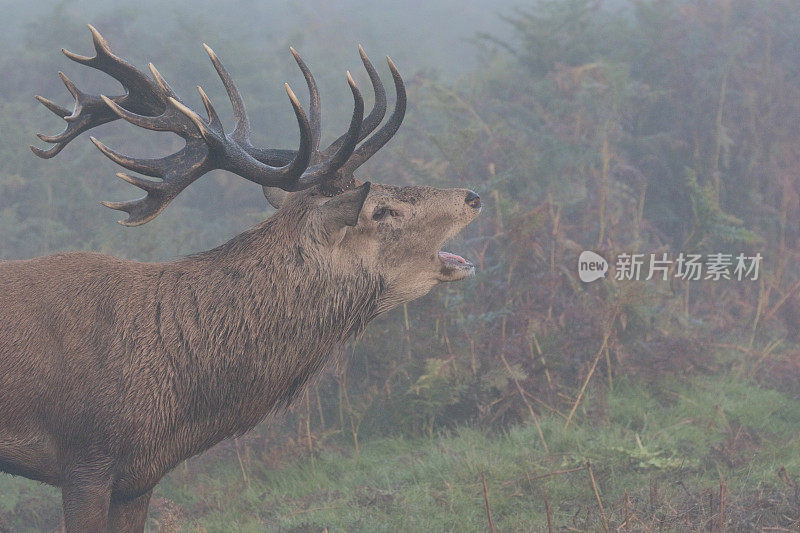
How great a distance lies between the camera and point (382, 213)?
3461mm

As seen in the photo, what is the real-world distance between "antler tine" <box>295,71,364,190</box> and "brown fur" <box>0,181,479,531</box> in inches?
4.0

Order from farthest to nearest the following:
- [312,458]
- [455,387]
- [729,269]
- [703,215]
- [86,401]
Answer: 1. [729,269]
2. [703,215]
3. [455,387]
4. [312,458]
5. [86,401]

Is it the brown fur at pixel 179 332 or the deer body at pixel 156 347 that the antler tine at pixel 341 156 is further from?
the deer body at pixel 156 347

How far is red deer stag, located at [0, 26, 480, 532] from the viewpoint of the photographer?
3.09 m

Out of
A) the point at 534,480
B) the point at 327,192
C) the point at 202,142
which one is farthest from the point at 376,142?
the point at 534,480

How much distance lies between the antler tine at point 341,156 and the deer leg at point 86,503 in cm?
144

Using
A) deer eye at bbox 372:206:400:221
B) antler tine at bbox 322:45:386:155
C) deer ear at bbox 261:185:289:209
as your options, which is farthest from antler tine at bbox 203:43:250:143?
deer eye at bbox 372:206:400:221

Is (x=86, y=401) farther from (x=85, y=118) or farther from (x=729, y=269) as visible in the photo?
(x=729, y=269)

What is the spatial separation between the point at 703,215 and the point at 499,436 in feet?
10.5

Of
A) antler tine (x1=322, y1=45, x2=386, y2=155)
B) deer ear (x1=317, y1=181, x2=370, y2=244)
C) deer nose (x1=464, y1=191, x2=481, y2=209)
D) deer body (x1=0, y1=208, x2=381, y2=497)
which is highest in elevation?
antler tine (x1=322, y1=45, x2=386, y2=155)

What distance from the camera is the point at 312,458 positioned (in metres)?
5.59

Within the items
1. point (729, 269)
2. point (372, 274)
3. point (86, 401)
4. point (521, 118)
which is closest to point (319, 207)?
point (372, 274)

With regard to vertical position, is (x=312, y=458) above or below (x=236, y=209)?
below

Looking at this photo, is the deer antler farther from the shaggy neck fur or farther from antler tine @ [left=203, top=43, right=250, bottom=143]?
the shaggy neck fur
